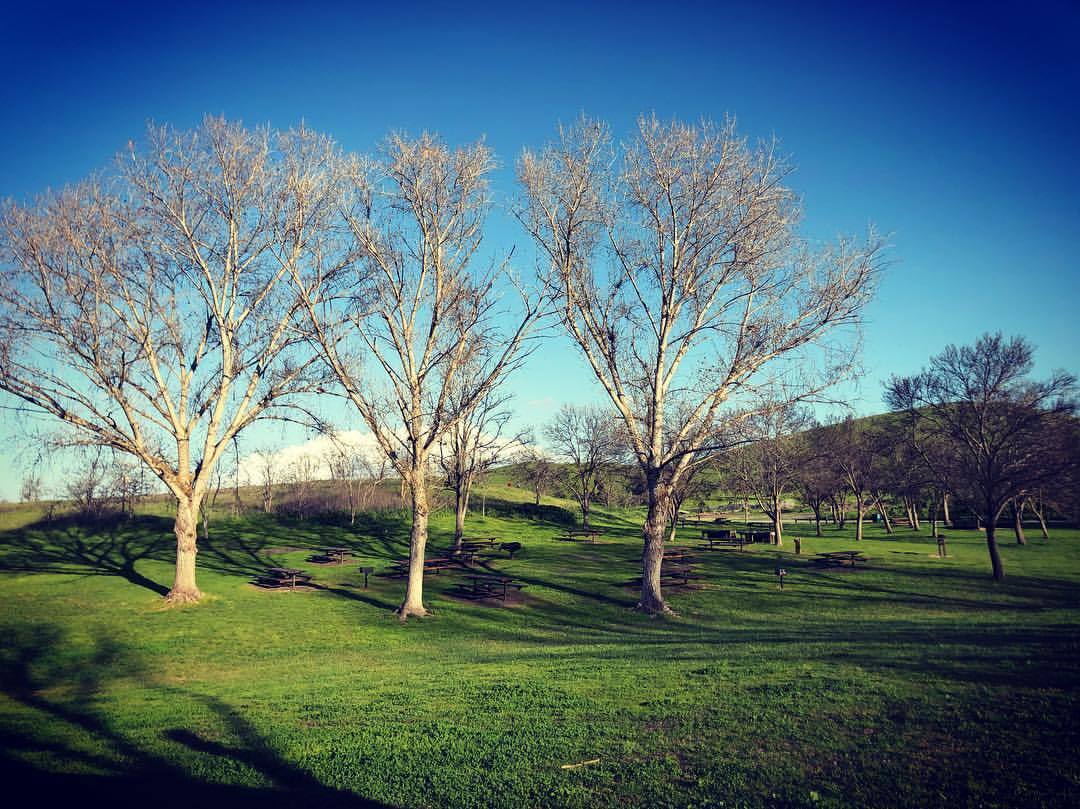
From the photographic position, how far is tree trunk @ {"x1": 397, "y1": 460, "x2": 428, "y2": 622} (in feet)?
58.0

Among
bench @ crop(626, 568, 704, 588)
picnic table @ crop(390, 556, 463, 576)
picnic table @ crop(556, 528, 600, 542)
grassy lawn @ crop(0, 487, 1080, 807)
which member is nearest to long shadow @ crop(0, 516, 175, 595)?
grassy lawn @ crop(0, 487, 1080, 807)

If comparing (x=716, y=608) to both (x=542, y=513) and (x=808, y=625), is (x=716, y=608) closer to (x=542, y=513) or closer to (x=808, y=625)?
(x=808, y=625)

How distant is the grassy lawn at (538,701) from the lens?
5.59m

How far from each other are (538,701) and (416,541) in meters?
10.5

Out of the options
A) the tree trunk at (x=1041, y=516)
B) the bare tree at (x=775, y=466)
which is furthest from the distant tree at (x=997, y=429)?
the tree trunk at (x=1041, y=516)

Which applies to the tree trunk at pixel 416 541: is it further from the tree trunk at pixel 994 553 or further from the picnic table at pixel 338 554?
the tree trunk at pixel 994 553

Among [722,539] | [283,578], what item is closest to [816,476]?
[722,539]

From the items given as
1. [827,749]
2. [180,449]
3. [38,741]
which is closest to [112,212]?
[180,449]

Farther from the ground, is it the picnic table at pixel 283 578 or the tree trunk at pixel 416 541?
the tree trunk at pixel 416 541

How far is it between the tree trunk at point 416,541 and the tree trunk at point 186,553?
23.2ft

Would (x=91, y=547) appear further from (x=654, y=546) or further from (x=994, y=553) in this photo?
(x=994, y=553)

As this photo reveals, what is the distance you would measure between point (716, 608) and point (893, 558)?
1929 cm

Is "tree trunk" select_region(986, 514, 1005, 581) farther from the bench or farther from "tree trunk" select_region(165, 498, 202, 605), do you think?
"tree trunk" select_region(165, 498, 202, 605)

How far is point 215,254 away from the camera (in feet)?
66.7
